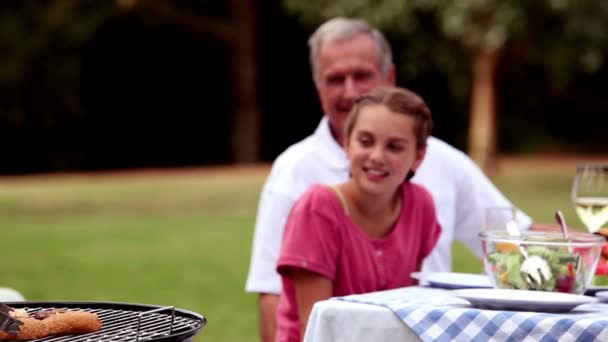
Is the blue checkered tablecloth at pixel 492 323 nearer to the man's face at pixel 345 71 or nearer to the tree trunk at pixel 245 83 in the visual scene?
the man's face at pixel 345 71

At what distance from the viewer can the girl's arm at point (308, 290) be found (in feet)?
11.4

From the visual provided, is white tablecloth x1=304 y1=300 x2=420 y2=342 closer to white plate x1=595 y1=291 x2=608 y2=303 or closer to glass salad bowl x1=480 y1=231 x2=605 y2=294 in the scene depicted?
glass salad bowl x1=480 y1=231 x2=605 y2=294

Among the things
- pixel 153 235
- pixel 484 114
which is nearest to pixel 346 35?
pixel 153 235

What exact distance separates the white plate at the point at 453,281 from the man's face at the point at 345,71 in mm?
1336

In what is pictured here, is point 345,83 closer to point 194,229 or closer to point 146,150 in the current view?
point 194,229

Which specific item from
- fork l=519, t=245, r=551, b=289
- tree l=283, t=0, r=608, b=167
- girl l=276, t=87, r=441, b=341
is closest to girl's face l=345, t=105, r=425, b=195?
girl l=276, t=87, r=441, b=341

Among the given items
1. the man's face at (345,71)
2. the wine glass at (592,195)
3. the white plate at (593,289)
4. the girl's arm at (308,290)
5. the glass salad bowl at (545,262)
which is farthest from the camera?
the man's face at (345,71)

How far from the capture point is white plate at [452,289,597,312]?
8.91 ft

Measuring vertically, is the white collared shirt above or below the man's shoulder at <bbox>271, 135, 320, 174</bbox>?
below

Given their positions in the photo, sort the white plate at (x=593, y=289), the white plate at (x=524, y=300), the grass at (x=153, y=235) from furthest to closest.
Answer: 1. the grass at (x=153, y=235)
2. the white plate at (x=593, y=289)
3. the white plate at (x=524, y=300)

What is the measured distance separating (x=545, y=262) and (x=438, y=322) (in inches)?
16.3

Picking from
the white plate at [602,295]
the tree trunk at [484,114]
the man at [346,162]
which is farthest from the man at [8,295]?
the tree trunk at [484,114]

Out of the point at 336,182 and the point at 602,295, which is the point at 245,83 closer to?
the point at 336,182

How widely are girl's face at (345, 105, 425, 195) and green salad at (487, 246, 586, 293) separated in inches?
24.2
